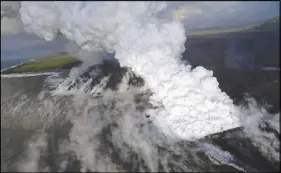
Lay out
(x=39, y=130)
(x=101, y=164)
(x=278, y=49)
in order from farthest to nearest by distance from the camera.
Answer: (x=278, y=49)
(x=39, y=130)
(x=101, y=164)

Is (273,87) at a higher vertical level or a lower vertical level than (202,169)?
higher

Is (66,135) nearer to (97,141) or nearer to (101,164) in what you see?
(97,141)

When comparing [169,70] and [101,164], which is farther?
[169,70]

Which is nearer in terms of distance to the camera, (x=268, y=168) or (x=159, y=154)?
(x=268, y=168)

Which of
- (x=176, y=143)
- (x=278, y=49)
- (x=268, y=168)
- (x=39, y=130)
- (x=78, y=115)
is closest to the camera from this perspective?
(x=268, y=168)

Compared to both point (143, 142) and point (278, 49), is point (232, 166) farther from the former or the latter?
point (278, 49)

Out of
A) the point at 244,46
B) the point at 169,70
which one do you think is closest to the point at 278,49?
the point at 244,46

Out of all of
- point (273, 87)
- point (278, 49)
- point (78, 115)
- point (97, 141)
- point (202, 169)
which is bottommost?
point (202, 169)

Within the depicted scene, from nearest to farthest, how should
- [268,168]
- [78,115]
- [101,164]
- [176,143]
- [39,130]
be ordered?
[268,168] → [101,164] → [176,143] → [39,130] → [78,115]

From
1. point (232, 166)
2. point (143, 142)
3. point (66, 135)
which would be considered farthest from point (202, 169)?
A: point (66, 135)
